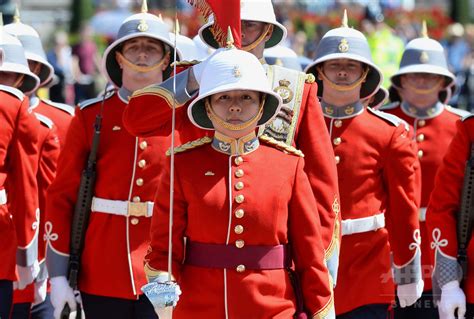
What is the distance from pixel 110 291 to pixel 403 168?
1.81 m

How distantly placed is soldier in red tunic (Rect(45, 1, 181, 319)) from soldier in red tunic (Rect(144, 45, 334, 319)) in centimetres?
168

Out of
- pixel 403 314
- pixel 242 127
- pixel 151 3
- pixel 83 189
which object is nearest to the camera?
pixel 242 127

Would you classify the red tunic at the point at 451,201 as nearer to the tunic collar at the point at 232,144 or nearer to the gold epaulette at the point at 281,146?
the gold epaulette at the point at 281,146

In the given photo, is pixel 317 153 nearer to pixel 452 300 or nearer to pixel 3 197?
pixel 452 300

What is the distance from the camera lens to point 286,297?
6621 millimetres

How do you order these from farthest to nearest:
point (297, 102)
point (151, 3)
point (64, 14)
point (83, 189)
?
point (64, 14) < point (151, 3) < point (83, 189) < point (297, 102)

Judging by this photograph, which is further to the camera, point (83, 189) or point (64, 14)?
point (64, 14)

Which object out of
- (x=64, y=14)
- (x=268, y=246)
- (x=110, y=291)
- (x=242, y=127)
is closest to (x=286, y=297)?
(x=268, y=246)

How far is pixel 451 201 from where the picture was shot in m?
8.10

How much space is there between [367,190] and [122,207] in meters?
1.42

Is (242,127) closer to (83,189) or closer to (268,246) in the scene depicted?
(268,246)

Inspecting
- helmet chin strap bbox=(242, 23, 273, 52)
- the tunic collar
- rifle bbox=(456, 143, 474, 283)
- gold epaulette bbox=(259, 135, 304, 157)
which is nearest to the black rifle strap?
rifle bbox=(456, 143, 474, 283)

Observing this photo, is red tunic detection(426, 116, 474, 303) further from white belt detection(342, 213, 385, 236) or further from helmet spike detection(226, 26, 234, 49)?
helmet spike detection(226, 26, 234, 49)

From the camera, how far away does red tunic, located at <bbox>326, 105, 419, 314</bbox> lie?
870cm
